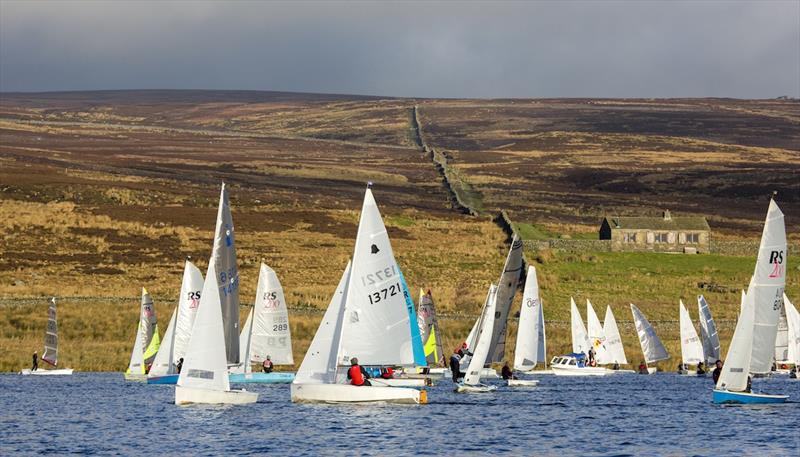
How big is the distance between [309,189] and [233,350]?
10874 centimetres

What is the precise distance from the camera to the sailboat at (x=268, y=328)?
189ft

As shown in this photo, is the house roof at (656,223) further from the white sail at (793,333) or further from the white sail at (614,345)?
the white sail at (793,333)

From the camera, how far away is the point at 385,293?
42.8 m

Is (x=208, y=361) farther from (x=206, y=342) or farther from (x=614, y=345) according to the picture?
(x=614, y=345)

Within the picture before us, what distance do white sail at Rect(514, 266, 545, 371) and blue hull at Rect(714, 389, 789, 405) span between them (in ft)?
56.6

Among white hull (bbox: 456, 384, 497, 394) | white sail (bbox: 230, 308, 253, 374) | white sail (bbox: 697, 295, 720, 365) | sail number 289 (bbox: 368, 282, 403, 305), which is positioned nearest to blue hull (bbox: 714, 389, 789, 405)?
white hull (bbox: 456, 384, 497, 394)

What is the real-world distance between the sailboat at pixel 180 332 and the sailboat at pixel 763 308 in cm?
2112

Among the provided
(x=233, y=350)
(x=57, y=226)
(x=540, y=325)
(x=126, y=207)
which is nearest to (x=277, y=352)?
(x=233, y=350)

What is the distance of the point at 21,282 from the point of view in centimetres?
8538

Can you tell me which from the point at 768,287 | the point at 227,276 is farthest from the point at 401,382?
the point at 768,287

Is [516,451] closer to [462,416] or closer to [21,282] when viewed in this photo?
[462,416]

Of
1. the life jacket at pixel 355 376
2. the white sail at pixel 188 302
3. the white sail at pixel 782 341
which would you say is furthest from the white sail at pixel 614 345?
the life jacket at pixel 355 376

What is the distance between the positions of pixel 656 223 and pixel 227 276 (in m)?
71.5

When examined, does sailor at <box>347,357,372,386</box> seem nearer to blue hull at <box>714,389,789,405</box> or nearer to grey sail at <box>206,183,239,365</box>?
grey sail at <box>206,183,239,365</box>
